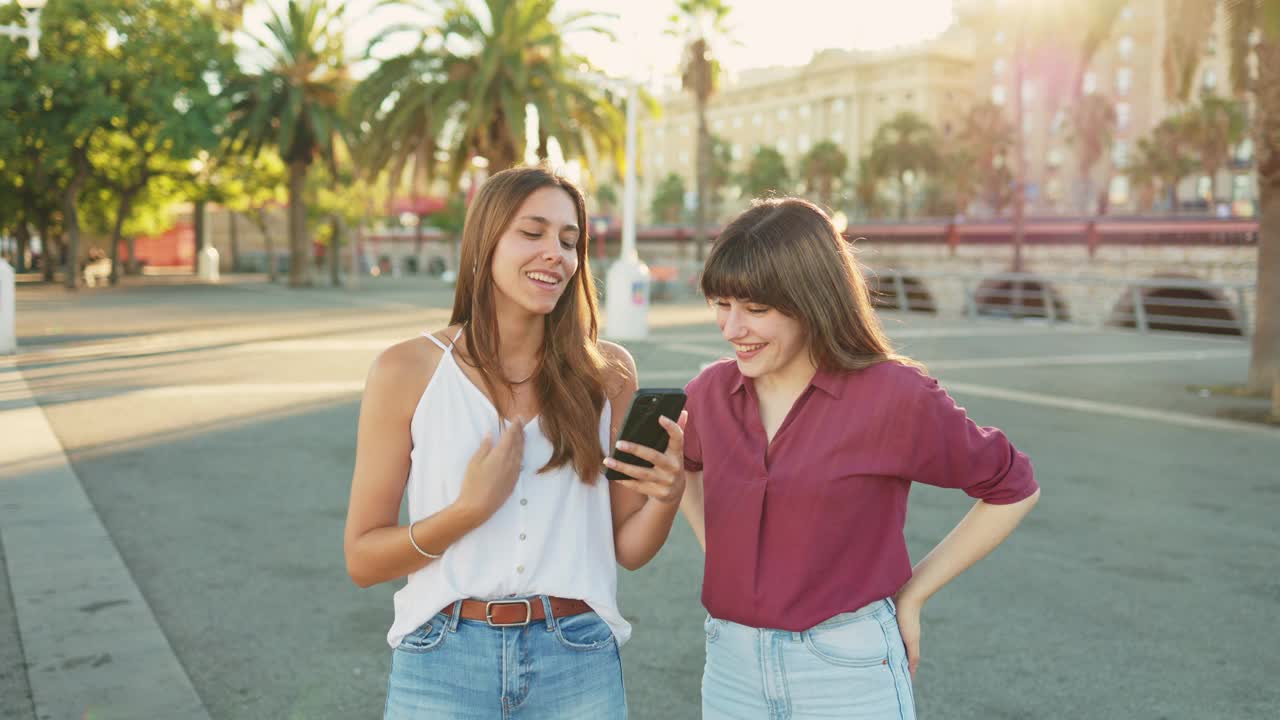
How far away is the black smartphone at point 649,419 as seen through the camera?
1.88 m

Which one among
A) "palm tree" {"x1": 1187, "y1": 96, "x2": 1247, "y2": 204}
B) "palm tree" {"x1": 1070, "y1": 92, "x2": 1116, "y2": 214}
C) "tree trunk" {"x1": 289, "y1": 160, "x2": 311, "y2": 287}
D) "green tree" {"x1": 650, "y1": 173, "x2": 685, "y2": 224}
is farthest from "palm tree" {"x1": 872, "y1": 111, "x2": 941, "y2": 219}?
"tree trunk" {"x1": 289, "y1": 160, "x2": 311, "y2": 287}

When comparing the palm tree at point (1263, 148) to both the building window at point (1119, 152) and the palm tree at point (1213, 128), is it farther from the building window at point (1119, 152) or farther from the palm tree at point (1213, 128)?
the building window at point (1119, 152)

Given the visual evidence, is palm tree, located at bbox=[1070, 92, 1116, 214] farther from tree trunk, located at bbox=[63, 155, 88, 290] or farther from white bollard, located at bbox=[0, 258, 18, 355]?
white bollard, located at bbox=[0, 258, 18, 355]

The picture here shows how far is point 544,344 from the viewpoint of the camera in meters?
2.14

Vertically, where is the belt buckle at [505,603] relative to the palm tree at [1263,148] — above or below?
below

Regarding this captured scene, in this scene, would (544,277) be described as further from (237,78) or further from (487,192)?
(237,78)

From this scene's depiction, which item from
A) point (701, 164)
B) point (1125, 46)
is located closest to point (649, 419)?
point (701, 164)

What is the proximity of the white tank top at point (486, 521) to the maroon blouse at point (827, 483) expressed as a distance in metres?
0.27

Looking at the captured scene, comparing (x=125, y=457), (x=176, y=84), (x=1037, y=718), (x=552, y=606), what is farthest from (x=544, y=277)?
(x=176, y=84)

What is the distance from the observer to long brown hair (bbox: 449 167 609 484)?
6.63 feet

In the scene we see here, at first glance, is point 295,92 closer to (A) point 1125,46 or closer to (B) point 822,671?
(B) point 822,671

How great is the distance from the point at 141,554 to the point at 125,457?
2.70 m

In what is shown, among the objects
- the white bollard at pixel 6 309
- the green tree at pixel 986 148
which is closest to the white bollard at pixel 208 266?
the white bollard at pixel 6 309

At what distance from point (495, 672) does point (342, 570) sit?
3.75 m
